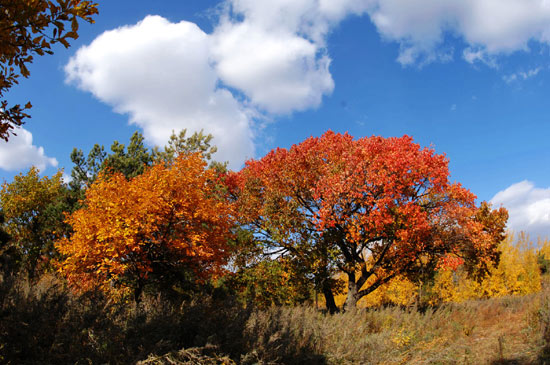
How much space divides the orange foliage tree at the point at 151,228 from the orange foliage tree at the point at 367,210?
2772mm

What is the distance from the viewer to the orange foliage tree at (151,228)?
34.5 ft

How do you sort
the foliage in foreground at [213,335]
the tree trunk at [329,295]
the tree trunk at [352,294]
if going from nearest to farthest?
the foliage in foreground at [213,335] → the tree trunk at [329,295] → the tree trunk at [352,294]

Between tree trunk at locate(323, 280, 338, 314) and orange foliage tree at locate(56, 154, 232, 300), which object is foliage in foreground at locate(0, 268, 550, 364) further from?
orange foliage tree at locate(56, 154, 232, 300)

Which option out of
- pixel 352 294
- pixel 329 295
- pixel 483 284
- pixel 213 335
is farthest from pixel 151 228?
pixel 483 284

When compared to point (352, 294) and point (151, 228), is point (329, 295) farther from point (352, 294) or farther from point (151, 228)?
point (151, 228)

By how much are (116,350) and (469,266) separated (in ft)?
48.6

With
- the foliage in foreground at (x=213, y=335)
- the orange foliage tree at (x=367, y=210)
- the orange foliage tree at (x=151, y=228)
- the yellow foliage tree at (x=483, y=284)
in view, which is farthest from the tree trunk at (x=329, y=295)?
the yellow foliage tree at (x=483, y=284)

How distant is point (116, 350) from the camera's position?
447cm

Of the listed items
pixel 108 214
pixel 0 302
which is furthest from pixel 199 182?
pixel 0 302

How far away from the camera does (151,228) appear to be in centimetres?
1084

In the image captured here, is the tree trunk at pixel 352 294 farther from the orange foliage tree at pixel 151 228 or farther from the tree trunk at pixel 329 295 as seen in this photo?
the orange foliage tree at pixel 151 228

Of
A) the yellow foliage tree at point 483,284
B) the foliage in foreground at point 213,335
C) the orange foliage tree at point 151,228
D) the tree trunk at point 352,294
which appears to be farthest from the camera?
the yellow foliage tree at point 483,284

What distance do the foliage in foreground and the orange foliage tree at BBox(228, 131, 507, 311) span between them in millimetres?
3474

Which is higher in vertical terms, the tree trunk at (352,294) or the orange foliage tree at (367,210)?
the orange foliage tree at (367,210)
